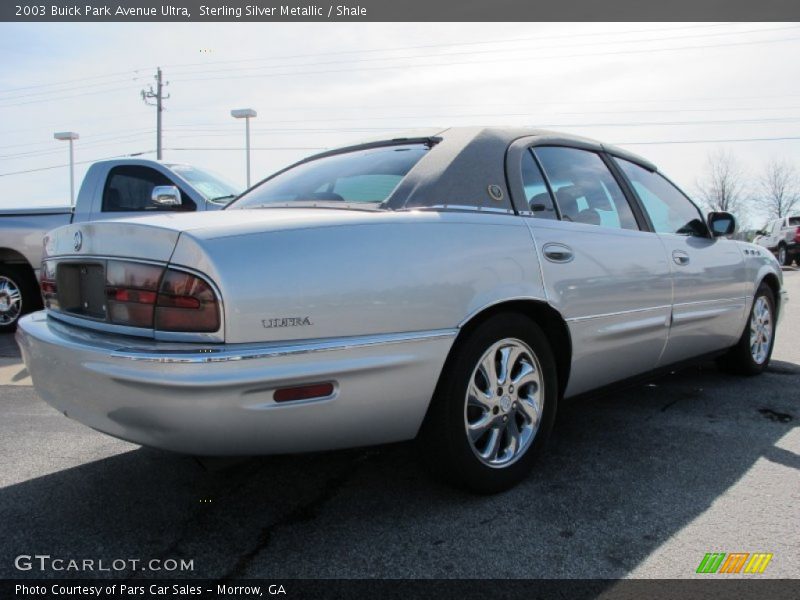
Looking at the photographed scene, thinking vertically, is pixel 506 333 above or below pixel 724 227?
below

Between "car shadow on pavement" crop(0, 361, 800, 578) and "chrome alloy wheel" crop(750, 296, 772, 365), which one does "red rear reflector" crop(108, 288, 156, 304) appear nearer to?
"car shadow on pavement" crop(0, 361, 800, 578)

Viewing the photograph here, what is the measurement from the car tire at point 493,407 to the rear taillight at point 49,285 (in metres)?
1.60

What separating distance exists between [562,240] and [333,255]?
1200 millimetres

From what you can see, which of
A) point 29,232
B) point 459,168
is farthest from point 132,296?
point 29,232

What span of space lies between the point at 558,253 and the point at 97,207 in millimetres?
5786

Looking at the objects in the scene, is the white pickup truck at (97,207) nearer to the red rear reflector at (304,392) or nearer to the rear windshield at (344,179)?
the rear windshield at (344,179)

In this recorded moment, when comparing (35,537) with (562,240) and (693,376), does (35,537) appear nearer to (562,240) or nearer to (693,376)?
(562,240)

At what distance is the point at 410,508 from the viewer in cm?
257

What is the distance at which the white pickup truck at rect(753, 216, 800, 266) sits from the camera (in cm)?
2370

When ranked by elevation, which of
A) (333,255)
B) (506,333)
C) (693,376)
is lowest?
(693,376)

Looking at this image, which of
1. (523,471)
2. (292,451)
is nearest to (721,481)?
(523,471)

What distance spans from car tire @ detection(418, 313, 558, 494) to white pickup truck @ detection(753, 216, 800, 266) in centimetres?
2320

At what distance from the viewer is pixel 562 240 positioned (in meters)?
2.95

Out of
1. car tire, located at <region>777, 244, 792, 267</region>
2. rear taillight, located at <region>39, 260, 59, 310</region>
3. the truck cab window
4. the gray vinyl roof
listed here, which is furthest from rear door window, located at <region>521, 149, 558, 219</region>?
car tire, located at <region>777, 244, 792, 267</region>
